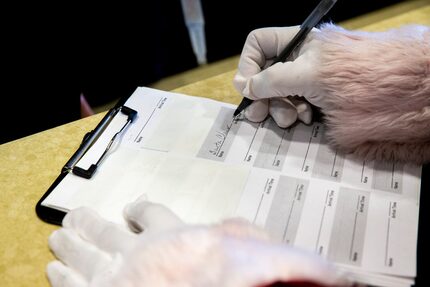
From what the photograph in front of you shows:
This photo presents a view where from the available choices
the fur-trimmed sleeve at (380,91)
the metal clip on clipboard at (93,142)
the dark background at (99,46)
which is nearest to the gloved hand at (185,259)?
the metal clip on clipboard at (93,142)

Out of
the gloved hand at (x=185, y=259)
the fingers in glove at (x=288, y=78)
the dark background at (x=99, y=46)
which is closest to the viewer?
the gloved hand at (x=185, y=259)

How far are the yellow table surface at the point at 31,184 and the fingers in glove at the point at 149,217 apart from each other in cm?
12

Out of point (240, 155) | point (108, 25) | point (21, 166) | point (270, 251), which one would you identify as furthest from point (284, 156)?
point (108, 25)

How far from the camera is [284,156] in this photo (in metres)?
0.70

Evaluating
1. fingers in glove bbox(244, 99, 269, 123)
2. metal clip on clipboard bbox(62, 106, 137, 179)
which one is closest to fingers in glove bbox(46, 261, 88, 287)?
metal clip on clipboard bbox(62, 106, 137, 179)

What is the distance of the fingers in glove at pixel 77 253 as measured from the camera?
538mm

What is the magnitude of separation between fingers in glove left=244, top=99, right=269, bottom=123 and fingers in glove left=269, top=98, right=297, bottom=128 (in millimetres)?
18

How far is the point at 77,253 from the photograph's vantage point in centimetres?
56

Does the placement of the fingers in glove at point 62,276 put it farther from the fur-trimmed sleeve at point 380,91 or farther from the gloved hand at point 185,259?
the fur-trimmed sleeve at point 380,91

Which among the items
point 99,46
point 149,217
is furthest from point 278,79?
point 99,46

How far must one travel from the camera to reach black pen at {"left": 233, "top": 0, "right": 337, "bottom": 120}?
685 mm

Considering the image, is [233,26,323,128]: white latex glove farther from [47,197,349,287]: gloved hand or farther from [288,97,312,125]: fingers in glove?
[47,197,349,287]: gloved hand

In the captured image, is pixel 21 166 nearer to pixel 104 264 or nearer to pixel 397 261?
pixel 104 264

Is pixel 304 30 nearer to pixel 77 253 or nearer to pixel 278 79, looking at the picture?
pixel 278 79
